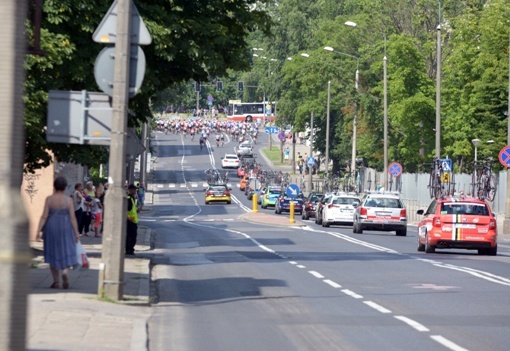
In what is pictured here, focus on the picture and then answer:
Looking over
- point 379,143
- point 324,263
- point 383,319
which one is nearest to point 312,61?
point 379,143

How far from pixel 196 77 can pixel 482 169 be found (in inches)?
1405

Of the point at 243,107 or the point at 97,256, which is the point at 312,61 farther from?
the point at 243,107

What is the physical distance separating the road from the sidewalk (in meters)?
0.29

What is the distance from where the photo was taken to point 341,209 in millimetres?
54375

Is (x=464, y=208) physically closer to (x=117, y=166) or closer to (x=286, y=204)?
(x=117, y=166)

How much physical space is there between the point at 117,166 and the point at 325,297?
4281 mm

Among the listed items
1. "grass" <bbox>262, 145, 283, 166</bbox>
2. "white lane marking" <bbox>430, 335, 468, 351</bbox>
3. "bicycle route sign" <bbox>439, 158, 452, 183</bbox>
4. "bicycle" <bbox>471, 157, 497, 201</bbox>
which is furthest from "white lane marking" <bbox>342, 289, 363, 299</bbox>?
"grass" <bbox>262, 145, 283, 166</bbox>

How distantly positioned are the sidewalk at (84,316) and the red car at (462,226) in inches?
494

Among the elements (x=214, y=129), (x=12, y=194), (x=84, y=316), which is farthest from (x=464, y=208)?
(x=214, y=129)

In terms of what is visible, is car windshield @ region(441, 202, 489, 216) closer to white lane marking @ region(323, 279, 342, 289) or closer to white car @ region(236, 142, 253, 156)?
white lane marking @ region(323, 279, 342, 289)

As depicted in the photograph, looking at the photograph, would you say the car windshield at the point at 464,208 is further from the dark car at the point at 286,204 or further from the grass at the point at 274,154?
the grass at the point at 274,154

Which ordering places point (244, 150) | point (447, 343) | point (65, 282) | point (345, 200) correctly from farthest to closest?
point (244, 150) → point (345, 200) → point (65, 282) → point (447, 343)

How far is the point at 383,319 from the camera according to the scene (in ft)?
51.6

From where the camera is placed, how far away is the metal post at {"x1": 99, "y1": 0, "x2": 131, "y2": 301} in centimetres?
1656
